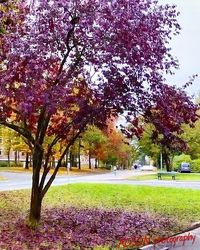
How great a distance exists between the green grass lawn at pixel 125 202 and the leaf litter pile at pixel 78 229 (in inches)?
32.9

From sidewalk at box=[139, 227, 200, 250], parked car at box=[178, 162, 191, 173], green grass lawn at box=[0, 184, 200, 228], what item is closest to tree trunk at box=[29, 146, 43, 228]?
green grass lawn at box=[0, 184, 200, 228]

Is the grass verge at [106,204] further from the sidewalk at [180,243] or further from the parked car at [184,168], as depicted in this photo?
the parked car at [184,168]

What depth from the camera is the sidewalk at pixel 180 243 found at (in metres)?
8.04

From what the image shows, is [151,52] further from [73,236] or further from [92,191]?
[92,191]

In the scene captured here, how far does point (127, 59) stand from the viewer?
8953 millimetres

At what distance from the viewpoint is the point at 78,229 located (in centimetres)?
954

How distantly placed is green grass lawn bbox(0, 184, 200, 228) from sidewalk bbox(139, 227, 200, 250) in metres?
1.26

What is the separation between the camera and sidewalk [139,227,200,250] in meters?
8.04

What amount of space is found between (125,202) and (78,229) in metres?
5.36

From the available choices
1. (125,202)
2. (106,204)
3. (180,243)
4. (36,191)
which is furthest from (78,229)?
(125,202)

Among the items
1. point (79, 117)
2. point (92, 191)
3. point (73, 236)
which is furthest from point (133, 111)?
point (92, 191)

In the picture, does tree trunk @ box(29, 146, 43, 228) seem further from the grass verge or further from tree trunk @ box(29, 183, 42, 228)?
the grass verge

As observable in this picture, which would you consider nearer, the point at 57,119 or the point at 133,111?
the point at 133,111

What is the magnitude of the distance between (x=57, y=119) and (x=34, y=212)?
2132mm
